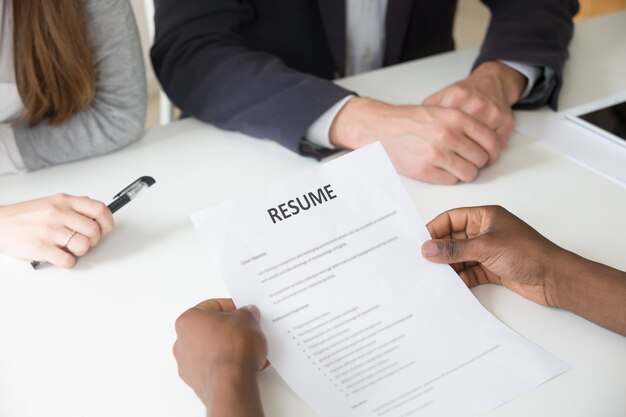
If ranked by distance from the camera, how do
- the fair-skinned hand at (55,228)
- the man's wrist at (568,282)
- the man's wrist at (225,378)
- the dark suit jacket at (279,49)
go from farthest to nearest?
1. the dark suit jacket at (279,49)
2. the fair-skinned hand at (55,228)
3. the man's wrist at (568,282)
4. the man's wrist at (225,378)

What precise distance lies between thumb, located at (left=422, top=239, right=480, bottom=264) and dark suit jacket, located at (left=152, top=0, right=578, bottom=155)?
1.12 ft

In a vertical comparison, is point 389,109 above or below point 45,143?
above

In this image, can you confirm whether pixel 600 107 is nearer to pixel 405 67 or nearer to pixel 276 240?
pixel 405 67

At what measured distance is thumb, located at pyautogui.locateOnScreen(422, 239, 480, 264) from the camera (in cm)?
68

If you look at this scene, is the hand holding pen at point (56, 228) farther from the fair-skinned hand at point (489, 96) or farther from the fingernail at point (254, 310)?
the fair-skinned hand at point (489, 96)

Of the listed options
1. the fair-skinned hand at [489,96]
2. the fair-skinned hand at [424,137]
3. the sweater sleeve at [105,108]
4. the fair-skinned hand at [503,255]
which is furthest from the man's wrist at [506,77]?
the sweater sleeve at [105,108]

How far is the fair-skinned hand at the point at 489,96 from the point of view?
3.22ft

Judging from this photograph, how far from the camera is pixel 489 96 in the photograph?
40.3 inches

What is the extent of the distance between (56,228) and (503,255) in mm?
518

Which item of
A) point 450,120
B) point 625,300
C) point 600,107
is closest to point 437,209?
point 450,120

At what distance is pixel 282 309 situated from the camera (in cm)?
63

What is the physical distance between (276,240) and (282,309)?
67mm

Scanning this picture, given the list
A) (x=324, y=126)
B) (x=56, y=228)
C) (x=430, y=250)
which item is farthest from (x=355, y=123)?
(x=56, y=228)

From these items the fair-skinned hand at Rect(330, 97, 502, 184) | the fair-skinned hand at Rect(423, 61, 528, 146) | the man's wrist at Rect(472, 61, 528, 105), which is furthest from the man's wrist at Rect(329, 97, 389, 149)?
the man's wrist at Rect(472, 61, 528, 105)
